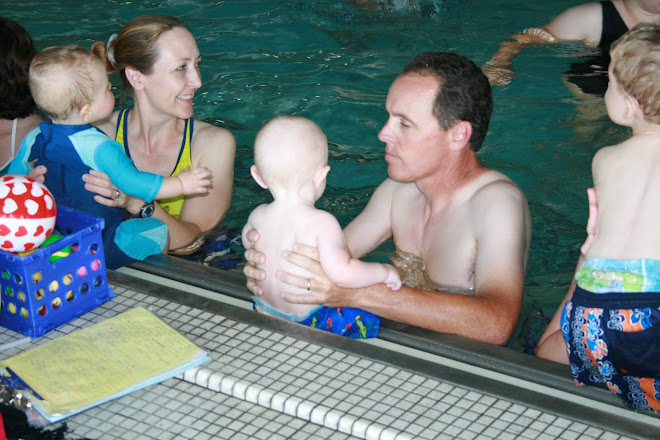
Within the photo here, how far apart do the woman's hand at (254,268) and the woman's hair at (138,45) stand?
1.30 meters

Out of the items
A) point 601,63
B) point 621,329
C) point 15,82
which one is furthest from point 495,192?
point 601,63

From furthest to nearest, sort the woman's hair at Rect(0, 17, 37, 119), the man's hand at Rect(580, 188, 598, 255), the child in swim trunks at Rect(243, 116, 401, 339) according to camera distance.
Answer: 1. the woman's hair at Rect(0, 17, 37, 119)
2. the child in swim trunks at Rect(243, 116, 401, 339)
3. the man's hand at Rect(580, 188, 598, 255)

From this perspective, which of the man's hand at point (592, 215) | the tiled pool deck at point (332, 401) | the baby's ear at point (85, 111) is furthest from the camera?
the baby's ear at point (85, 111)

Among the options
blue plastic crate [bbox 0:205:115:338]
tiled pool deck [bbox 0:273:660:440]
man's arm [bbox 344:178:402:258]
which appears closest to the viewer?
tiled pool deck [bbox 0:273:660:440]

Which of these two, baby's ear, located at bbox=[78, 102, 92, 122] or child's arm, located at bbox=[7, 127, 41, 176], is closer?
baby's ear, located at bbox=[78, 102, 92, 122]

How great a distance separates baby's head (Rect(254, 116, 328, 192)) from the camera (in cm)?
244

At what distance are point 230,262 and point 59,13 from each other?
15.0 feet

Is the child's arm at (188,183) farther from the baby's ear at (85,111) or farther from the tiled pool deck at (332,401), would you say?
the tiled pool deck at (332,401)

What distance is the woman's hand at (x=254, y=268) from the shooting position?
2572 millimetres

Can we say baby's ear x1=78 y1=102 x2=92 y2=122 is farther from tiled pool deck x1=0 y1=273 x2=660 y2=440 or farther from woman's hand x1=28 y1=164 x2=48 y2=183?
tiled pool deck x1=0 y1=273 x2=660 y2=440

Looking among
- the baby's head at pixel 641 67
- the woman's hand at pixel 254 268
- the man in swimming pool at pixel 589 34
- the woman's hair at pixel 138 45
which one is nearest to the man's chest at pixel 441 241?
the woman's hand at pixel 254 268

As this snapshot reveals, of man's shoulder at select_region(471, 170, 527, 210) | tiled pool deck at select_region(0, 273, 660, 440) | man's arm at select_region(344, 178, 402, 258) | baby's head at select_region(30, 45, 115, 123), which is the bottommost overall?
man's arm at select_region(344, 178, 402, 258)

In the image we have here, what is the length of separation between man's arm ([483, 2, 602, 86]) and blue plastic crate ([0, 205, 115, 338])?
323 cm

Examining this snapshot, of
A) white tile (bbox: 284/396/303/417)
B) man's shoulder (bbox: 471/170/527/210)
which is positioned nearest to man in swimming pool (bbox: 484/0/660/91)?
man's shoulder (bbox: 471/170/527/210)
